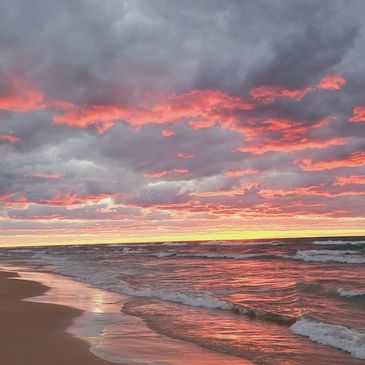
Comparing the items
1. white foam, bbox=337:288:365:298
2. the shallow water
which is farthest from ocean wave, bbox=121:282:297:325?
white foam, bbox=337:288:365:298

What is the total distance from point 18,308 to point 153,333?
5625mm

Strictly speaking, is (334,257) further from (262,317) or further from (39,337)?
(39,337)

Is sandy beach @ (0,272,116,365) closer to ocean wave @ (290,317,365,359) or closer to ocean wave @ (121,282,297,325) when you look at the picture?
ocean wave @ (121,282,297,325)

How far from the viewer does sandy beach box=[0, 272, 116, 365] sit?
24.6 ft

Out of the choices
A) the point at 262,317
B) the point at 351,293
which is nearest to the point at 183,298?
the point at 262,317

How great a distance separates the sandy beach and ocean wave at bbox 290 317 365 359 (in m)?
4.69

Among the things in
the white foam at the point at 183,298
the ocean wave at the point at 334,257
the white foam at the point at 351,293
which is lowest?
the ocean wave at the point at 334,257

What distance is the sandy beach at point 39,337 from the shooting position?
24.6ft

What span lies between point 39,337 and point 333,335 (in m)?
6.16

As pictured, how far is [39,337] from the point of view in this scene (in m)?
9.35

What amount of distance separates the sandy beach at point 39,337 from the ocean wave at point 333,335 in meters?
4.69

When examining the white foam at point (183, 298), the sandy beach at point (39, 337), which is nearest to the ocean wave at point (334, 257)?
the white foam at point (183, 298)

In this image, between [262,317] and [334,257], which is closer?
[262,317]

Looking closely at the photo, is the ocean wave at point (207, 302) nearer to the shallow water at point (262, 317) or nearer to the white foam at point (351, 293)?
the shallow water at point (262, 317)
